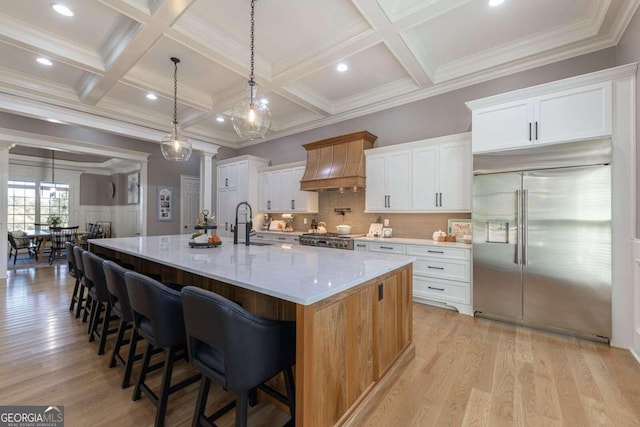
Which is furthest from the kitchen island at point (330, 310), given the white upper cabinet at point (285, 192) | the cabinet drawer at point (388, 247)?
the white upper cabinet at point (285, 192)

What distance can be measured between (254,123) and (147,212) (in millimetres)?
5314

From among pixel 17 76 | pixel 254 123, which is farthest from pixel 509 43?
pixel 17 76

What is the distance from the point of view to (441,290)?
3.55m

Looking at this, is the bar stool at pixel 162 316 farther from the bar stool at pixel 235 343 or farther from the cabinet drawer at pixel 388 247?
the cabinet drawer at pixel 388 247

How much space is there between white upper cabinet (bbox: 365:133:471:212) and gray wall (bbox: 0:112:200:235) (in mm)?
5374

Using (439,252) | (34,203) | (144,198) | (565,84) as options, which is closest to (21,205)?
(34,203)

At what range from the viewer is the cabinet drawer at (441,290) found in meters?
3.39

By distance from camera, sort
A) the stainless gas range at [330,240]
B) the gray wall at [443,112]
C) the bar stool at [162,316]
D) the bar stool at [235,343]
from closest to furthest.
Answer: the bar stool at [235,343] → the bar stool at [162,316] → the gray wall at [443,112] → the stainless gas range at [330,240]

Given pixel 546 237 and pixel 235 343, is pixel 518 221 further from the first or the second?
pixel 235 343

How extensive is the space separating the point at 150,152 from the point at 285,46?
503cm

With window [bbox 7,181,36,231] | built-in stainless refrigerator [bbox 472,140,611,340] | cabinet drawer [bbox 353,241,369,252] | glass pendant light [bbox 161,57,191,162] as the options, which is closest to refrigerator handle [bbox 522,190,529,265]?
built-in stainless refrigerator [bbox 472,140,611,340]

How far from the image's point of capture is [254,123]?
2.78 metres

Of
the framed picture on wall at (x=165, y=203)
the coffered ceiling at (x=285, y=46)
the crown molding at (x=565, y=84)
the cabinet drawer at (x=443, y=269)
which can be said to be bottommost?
the cabinet drawer at (x=443, y=269)

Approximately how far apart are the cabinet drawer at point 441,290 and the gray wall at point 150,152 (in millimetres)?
6296
